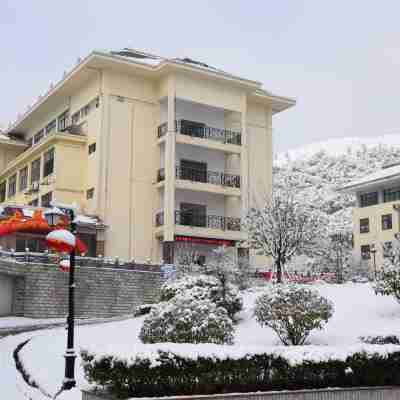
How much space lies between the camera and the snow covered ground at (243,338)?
12.7 m

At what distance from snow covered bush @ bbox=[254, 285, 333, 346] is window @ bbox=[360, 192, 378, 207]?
43.9m

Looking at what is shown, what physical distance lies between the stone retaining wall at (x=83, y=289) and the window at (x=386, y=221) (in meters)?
29.7

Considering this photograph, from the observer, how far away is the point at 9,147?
51469 mm

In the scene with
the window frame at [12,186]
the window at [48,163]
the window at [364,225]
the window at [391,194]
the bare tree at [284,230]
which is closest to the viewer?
the bare tree at [284,230]

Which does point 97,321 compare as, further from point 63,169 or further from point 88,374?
point 88,374

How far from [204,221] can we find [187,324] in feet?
84.8

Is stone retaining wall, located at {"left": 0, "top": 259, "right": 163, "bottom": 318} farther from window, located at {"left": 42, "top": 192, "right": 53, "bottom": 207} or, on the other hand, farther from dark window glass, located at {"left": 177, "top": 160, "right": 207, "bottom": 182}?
window, located at {"left": 42, "top": 192, "right": 53, "bottom": 207}

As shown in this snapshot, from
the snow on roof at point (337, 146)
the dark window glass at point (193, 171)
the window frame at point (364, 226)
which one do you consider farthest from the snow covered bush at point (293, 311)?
the snow on roof at point (337, 146)

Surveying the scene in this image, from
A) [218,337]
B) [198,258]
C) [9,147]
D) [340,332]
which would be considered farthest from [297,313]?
[9,147]

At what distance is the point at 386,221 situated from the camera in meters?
58.9

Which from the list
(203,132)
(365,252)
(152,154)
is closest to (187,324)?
(152,154)

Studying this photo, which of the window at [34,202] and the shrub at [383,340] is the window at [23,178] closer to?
the window at [34,202]

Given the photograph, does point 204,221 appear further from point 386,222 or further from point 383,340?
point 383,340

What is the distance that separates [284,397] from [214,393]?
4.19 feet
